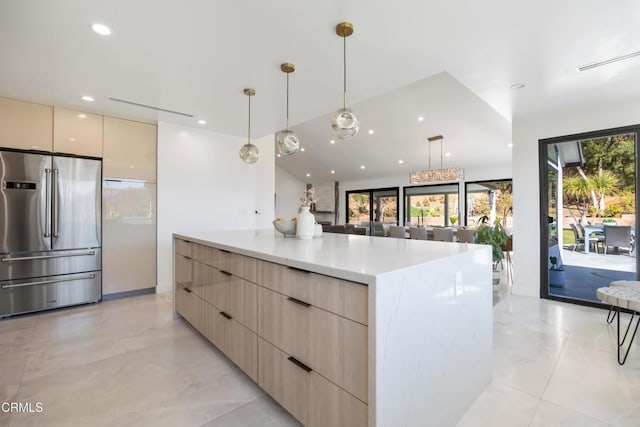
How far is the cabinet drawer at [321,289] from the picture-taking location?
1092 millimetres

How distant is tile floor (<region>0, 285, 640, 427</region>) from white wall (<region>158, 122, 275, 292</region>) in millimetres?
1584

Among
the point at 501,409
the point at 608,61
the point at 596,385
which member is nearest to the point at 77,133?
the point at 501,409

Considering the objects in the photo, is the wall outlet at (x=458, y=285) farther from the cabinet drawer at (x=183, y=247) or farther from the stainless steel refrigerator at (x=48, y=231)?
the stainless steel refrigerator at (x=48, y=231)

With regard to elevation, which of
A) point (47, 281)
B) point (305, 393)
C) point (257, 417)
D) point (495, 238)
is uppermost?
point (495, 238)

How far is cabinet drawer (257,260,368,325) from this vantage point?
1.09 meters

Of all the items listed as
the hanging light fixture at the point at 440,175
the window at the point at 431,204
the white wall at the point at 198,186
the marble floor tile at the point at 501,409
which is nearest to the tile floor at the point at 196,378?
the marble floor tile at the point at 501,409

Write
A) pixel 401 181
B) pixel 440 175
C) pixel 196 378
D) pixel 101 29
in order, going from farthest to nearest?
pixel 401 181
pixel 440 175
pixel 101 29
pixel 196 378

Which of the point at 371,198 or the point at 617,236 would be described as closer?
the point at 617,236

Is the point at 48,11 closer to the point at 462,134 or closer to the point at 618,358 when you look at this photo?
the point at 618,358

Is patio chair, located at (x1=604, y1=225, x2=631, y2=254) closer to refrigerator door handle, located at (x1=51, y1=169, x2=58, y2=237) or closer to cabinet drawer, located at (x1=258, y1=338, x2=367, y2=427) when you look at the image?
cabinet drawer, located at (x1=258, y1=338, x2=367, y2=427)

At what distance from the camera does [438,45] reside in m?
2.19

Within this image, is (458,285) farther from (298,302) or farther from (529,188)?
(529,188)

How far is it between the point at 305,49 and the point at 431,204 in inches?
315

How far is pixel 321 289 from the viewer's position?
1.24 metres
